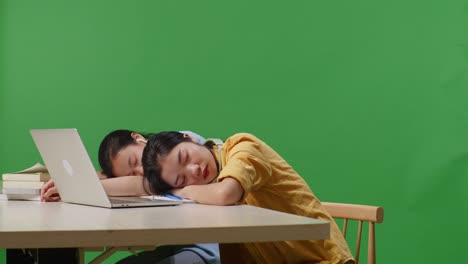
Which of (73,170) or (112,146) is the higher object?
(73,170)

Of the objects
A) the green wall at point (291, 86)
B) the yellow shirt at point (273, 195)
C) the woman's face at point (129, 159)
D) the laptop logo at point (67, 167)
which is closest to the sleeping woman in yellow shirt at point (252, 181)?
the yellow shirt at point (273, 195)

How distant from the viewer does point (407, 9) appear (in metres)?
3.28

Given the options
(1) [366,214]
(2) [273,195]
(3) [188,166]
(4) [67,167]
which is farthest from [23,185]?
(1) [366,214]

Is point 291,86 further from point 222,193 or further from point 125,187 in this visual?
point 222,193

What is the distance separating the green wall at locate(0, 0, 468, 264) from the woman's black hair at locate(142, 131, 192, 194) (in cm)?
138

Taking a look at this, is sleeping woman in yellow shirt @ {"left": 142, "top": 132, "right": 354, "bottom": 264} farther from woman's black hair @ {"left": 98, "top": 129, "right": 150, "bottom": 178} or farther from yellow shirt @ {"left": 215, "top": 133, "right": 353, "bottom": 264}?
woman's black hair @ {"left": 98, "top": 129, "right": 150, "bottom": 178}

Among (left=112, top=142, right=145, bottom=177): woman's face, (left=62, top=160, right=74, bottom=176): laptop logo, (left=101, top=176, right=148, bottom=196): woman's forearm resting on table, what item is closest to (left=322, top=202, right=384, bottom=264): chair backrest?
(left=101, top=176, right=148, bottom=196): woman's forearm resting on table

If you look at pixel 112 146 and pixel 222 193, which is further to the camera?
pixel 112 146

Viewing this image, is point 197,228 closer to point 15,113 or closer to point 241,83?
point 241,83

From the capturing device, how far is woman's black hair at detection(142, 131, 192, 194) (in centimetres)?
193

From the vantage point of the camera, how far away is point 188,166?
1876 millimetres

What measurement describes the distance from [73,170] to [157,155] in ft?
0.92

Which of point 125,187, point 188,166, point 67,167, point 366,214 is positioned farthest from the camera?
point 125,187

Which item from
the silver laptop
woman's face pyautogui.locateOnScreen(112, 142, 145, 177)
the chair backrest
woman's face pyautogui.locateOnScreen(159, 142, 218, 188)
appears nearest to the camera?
the silver laptop
